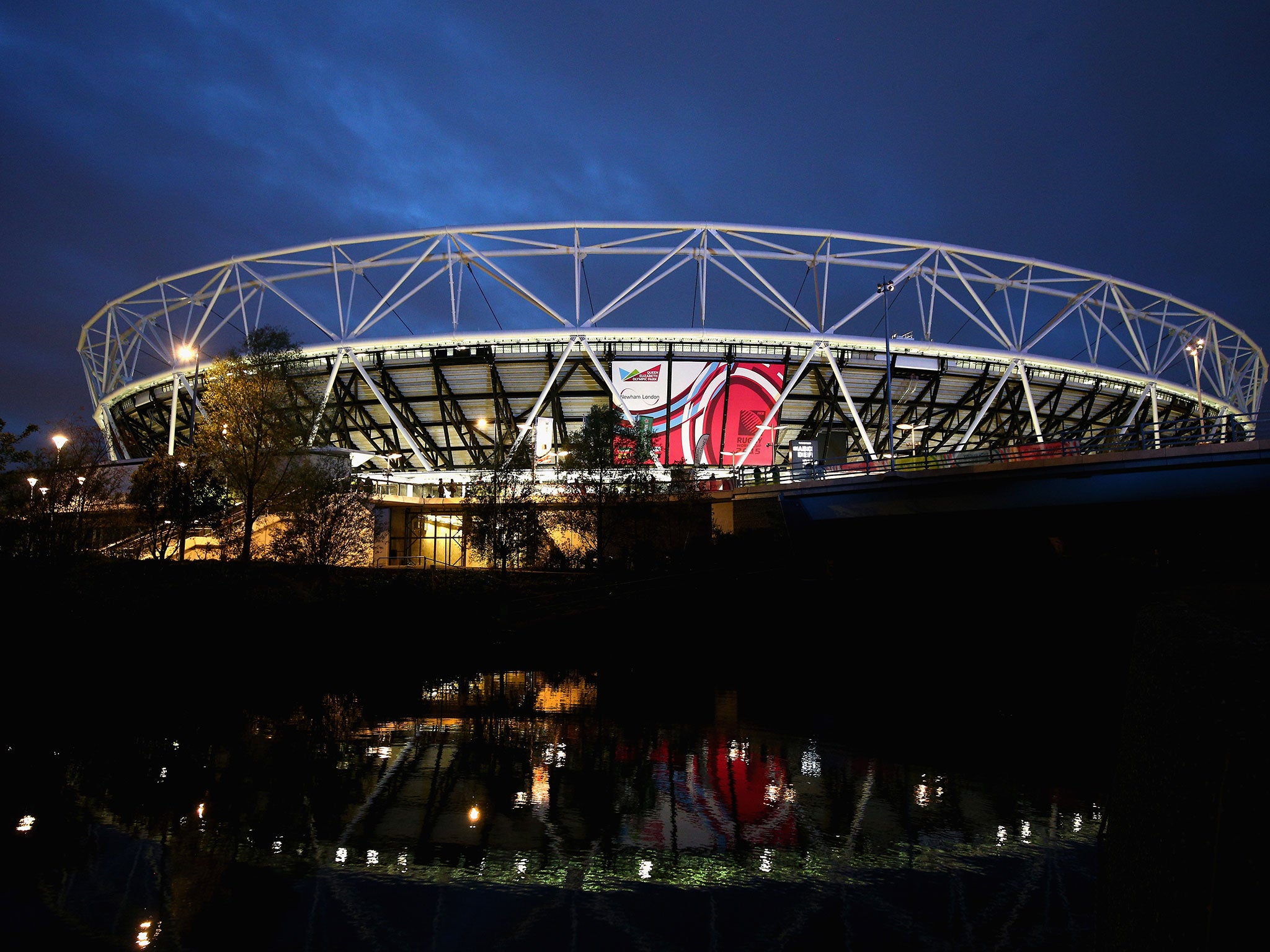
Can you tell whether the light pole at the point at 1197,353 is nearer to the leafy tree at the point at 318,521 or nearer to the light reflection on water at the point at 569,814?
the light reflection on water at the point at 569,814

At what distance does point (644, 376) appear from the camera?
47750mm

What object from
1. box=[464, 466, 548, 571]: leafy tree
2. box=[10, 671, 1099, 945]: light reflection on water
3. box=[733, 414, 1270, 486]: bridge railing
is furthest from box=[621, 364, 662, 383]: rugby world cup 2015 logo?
box=[10, 671, 1099, 945]: light reflection on water

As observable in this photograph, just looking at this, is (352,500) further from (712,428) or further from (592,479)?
(712,428)

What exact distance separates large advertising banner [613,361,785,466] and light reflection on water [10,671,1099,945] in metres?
36.5

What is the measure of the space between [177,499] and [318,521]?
5.21 m

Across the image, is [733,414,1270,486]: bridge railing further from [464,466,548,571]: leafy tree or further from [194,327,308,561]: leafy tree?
[194,327,308,561]: leafy tree

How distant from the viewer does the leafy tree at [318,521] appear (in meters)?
24.8

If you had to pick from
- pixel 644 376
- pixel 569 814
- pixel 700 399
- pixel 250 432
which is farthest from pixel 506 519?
pixel 569 814

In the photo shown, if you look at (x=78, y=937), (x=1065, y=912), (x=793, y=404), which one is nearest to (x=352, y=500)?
(x=78, y=937)

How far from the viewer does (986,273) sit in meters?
51.6

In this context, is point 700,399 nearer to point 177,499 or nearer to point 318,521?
point 318,521

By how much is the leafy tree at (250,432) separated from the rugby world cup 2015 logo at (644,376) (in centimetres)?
2427

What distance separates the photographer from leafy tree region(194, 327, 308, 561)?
24.2 metres

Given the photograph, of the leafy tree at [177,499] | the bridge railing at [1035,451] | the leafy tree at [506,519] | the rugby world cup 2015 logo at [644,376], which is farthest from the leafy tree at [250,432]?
the rugby world cup 2015 logo at [644,376]
